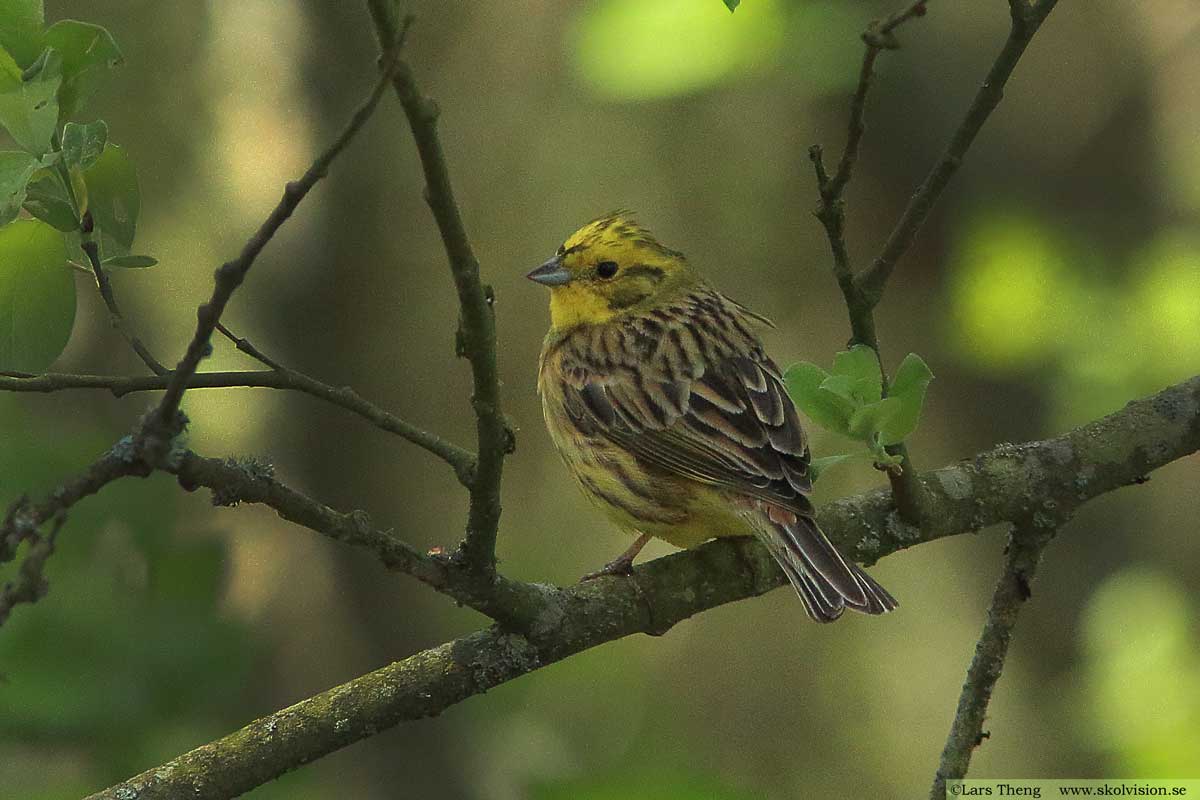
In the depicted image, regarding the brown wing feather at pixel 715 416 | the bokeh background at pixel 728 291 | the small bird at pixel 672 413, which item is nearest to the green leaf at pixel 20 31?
the small bird at pixel 672 413

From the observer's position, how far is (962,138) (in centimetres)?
324

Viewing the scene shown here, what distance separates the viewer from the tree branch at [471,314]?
2227 millimetres

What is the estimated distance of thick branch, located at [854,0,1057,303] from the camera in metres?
3.12

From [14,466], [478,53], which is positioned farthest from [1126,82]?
[14,466]

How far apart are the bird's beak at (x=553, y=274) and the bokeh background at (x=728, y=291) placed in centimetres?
126

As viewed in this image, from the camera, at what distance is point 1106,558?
810cm

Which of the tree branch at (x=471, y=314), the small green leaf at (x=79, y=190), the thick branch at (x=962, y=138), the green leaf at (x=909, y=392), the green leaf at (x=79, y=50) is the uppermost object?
the thick branch at (x=962, y=138)

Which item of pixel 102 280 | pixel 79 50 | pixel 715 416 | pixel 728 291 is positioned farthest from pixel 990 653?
pixel 728 291

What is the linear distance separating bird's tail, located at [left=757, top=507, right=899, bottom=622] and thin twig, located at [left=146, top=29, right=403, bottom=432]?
197cm

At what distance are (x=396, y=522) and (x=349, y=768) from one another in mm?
1384

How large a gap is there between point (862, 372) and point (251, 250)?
1309mm

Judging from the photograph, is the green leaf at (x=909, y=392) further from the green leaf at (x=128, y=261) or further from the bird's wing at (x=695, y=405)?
the green leaf at (x=128, y=261)

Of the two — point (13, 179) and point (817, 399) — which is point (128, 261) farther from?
point (817, 399)

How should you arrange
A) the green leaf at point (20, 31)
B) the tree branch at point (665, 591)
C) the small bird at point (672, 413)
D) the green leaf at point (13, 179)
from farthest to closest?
the small bird at point (672, 413) → the tree branch at point (665, 591) → the green leaf at point (20, 31) → the green leaf at point (13, 179)
